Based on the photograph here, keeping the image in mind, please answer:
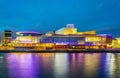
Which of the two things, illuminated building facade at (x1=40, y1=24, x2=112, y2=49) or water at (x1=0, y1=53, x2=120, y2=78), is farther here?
illuminated building facade at (x1=40, y1=24, x2=112, y2=49)

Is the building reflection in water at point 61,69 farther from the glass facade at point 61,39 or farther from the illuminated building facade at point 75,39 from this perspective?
the glass facade at point 61,39

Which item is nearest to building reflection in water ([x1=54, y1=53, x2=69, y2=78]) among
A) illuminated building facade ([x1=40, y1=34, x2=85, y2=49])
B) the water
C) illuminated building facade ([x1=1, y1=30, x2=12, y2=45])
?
the water

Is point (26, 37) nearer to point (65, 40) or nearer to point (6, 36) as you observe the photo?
point (65, 40)

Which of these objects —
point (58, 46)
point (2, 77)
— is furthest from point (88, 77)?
point (58, 46)

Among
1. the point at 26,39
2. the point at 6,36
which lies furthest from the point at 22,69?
the point at 6,36

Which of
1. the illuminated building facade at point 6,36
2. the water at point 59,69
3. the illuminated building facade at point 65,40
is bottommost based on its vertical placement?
the water at point 59,69

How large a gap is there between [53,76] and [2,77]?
3208 mm

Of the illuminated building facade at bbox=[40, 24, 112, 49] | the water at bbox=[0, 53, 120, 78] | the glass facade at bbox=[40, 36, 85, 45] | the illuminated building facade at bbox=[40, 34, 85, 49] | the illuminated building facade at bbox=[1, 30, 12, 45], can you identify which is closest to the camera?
the water at bbox=[0, 53, 120, 78]

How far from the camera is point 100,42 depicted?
99.9 m

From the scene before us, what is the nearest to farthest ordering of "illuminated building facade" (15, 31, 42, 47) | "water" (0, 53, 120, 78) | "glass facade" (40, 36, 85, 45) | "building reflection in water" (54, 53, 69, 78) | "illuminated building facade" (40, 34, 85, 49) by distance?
1. "water" (0, 53, 120, 78)
2. "building reflection in water" (54, 53, 69, 78)
3. "illuminated building facade" (40, 34, 85, 49)
4. "illuminated building facade" (15, 31, 42, 47)
5. "glass facade" (40, 36, 85, 45)

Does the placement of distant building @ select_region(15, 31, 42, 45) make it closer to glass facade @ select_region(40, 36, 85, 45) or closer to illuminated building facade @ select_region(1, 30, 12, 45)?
glass facade @ select_region(40, 36, 85, 45)

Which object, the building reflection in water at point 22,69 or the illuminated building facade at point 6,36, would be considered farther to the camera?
the illuminated building facade at point 6,36

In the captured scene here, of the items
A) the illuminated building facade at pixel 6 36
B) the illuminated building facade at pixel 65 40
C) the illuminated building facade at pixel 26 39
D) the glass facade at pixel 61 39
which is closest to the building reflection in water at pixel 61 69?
the illuminated building facade at pixel 65 40

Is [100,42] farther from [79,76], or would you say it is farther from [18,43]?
[79,76]
